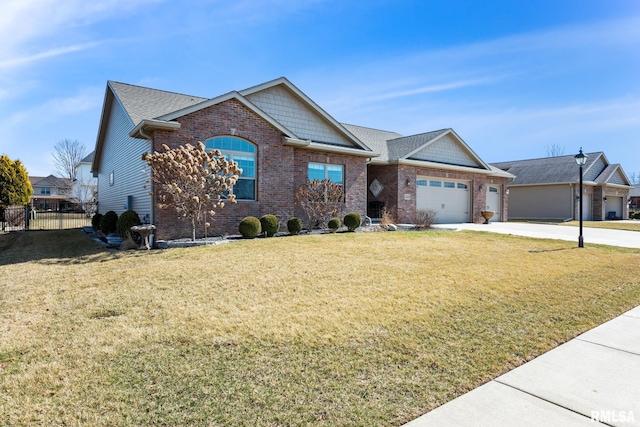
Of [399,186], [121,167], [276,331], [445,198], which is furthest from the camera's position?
[445,198]

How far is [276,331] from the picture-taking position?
4273 mm

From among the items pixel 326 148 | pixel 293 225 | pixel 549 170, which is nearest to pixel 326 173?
pixel 326 148

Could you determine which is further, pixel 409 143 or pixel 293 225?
pixel 409 143

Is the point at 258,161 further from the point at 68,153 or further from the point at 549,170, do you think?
the point at 68,153

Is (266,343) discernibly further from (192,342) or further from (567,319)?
(567,319)

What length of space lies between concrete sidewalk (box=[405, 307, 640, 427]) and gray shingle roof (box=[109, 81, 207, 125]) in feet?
41.7

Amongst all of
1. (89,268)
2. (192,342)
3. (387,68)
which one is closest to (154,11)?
(89,268)

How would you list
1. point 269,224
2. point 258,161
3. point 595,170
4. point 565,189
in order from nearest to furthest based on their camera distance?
1. point 269,224
2. point 258,161
3. point 565,189
4. point 595,170

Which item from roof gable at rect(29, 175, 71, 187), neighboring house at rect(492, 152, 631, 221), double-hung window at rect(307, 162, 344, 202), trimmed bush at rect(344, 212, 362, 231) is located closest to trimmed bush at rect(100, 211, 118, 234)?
double-hung window at rect(307, 162, 344, 202)

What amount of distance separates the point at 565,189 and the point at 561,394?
1217 inches

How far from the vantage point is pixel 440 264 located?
8.06m

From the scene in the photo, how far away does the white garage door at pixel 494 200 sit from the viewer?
23.4 metres

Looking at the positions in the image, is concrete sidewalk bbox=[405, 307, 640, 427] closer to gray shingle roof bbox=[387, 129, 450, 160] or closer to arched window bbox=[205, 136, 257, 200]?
arched window bbox=[205, 136, 257, 200]

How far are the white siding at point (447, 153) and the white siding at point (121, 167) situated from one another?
1274 centimetres
